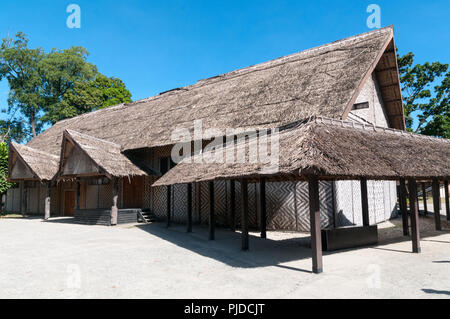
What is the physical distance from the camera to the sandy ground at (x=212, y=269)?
496cm

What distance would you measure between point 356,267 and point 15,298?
248 inches

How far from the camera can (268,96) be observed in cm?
1382

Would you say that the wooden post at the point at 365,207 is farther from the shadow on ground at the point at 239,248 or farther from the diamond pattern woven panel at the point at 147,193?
the diamond pattern woven panel at the point at 147,193

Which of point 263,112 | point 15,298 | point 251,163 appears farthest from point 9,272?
point 263,112

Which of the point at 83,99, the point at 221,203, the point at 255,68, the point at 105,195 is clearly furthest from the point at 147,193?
the point at 83,99

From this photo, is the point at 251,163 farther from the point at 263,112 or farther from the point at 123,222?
the point at 123,222

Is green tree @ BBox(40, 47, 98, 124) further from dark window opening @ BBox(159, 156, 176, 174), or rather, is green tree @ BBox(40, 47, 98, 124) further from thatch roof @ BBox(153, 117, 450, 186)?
thatch roof @ BBox(153, 117, 450, 186)

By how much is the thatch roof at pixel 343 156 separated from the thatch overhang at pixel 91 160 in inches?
220

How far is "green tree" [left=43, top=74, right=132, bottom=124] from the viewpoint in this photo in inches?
1428

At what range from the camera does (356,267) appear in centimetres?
642

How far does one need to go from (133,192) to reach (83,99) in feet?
78.9

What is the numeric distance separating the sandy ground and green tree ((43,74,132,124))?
95.5 ft

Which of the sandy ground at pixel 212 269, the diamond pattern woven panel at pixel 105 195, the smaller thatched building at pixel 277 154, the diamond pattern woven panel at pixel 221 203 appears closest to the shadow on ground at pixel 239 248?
the sandy ground at pixel 212 269

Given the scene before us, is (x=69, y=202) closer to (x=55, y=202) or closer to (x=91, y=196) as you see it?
(x=55, y=202)
